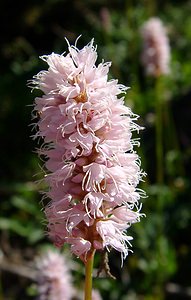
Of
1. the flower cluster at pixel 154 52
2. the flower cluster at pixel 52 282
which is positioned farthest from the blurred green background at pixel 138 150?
the flower cluster at pixel 52 282

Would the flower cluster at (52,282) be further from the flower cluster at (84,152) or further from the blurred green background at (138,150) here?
the flower cluster at (84,152)

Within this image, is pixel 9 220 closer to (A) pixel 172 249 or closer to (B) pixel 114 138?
(A) pixel 172 249

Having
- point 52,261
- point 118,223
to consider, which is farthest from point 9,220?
point 118,223

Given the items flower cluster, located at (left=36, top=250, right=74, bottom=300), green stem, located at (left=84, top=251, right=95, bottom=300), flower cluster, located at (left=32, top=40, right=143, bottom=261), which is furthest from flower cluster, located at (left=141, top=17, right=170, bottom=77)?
green stem, located at (left=84, top=251, right=95, bottom=300)

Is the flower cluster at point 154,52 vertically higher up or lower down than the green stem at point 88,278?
higher up

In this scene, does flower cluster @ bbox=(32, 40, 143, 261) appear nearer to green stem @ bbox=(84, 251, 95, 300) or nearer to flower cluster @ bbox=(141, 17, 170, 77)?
green stem @ bbox=(84, 251, 95, 300)
